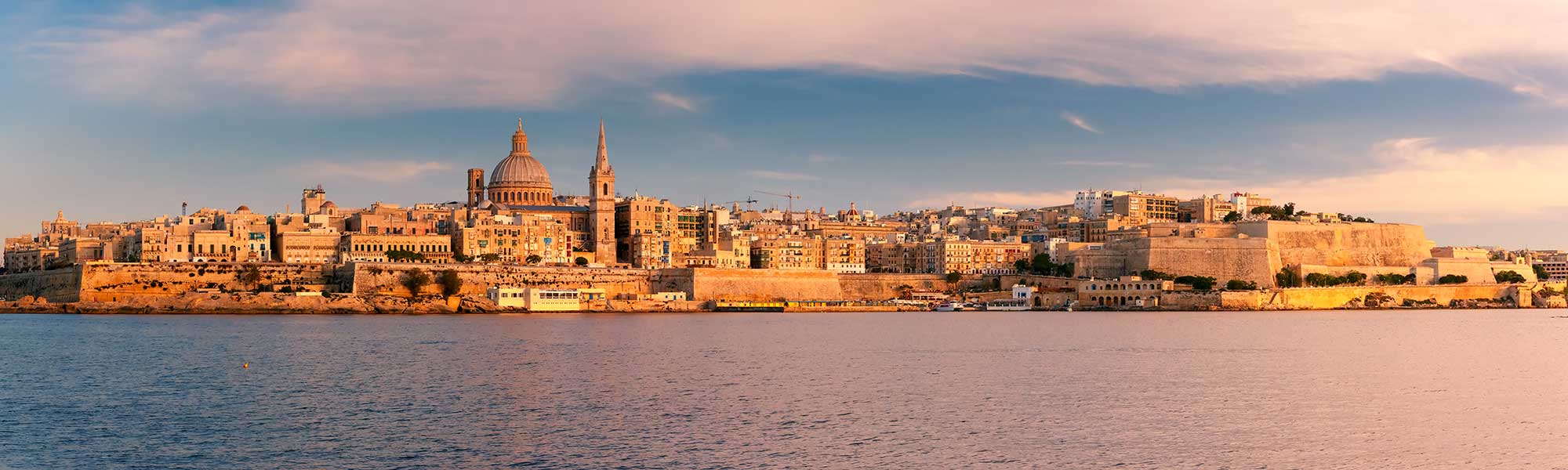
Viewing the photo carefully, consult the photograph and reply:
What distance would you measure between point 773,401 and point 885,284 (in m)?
48.9

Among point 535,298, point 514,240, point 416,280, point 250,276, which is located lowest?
point 535,298

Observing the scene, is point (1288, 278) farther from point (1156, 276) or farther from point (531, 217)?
point (531, 217)

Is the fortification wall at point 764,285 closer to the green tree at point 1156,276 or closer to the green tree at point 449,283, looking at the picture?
the green tree at point 449,283

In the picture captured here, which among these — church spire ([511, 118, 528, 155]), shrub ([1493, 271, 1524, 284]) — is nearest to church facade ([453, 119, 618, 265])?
church spire ([511, 118, 528, 155])

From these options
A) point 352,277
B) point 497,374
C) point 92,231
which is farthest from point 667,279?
point 497,374

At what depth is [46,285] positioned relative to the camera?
58938 mm

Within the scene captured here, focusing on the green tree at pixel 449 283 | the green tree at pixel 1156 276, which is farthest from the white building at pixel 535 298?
the green tree at pixel 1156 276

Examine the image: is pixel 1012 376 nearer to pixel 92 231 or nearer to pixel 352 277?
pixel 352 277

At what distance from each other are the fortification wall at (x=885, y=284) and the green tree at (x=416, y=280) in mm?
19807

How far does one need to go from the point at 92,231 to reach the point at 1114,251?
163 feet

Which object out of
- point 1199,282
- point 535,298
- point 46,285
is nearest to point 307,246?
point 46,285

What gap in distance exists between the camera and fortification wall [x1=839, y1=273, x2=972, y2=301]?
69062mm

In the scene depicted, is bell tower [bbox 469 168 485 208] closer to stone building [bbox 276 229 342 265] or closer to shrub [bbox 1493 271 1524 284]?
stone building [bbox 276 229 342 265]

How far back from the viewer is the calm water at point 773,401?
16125 mm
